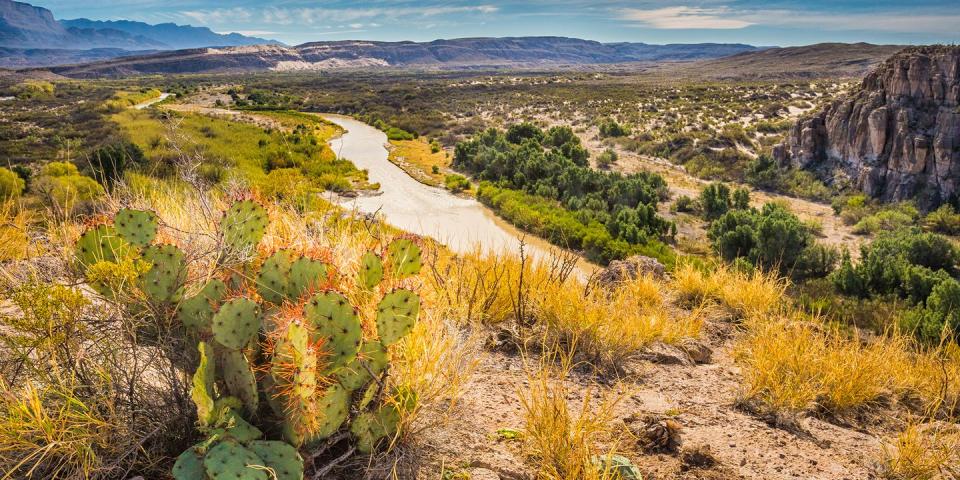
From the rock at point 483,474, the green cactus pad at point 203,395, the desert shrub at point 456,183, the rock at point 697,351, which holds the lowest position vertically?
the desert shrub at point 456,183

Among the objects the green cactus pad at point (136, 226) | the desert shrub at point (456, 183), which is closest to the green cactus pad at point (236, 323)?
the green cactus pad at point (136, 226)

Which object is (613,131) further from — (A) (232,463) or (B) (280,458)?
(A) (232,463)

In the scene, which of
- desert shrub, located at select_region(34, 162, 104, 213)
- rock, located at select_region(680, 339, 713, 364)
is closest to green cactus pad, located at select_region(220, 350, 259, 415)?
rock, located at select_region(680, 339, 713, 364)

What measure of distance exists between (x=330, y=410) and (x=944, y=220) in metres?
22.7

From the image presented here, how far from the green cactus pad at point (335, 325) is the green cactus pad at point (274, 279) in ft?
2.30

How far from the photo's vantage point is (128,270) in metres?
3.14

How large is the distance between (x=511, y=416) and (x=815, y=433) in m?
2.25

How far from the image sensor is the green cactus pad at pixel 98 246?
3.84 meters

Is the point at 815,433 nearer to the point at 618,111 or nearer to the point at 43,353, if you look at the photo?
the point at 43,353

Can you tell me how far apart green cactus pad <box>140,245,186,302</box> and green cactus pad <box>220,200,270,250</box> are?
489 mm

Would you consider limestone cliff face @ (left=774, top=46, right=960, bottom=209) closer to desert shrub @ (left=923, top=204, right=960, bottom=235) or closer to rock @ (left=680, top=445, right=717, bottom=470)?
desert shrub @ (left=923, top=204, right=960, bottom=235)

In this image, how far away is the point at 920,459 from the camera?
3.26 metres

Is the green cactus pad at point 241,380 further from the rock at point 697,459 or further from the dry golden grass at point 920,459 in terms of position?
the dry golden grass at point 920,459

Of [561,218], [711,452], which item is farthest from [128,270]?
[561,218]
